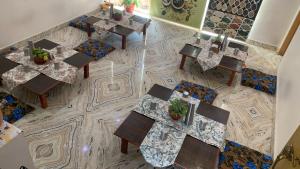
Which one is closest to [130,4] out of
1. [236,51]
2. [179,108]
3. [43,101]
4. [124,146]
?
[236,51]

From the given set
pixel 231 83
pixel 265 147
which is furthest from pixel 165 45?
pixel 265 147

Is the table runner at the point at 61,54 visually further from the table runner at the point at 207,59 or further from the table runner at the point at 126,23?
the table runner at the point at 207,59

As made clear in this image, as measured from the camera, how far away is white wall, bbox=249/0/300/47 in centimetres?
606

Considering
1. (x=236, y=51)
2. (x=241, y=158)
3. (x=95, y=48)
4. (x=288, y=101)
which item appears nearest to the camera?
(x=241, y=158)

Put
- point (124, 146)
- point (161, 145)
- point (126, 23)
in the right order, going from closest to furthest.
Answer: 1. point (161, 145)
2. point (124, 146)
3. point (126, 23)

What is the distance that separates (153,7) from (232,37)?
2424 millimetres

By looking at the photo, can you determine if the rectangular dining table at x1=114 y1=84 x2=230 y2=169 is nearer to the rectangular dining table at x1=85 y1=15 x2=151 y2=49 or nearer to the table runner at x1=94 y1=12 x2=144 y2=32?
the rectangular dining table at x1=85 y1=15 x2=151 y2=49

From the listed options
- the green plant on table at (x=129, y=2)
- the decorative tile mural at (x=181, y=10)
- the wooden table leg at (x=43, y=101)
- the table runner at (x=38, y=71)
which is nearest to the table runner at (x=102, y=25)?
the table runner at (x=38, y=71)

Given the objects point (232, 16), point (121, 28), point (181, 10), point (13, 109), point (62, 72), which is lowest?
point (13, 109)

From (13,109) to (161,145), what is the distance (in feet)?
7.84

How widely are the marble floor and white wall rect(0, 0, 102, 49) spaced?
33 centimetres

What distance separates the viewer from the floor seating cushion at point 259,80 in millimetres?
5078

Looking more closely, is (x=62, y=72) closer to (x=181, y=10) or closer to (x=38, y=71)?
(x=38, y=71)

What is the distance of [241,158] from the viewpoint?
3.58 m
